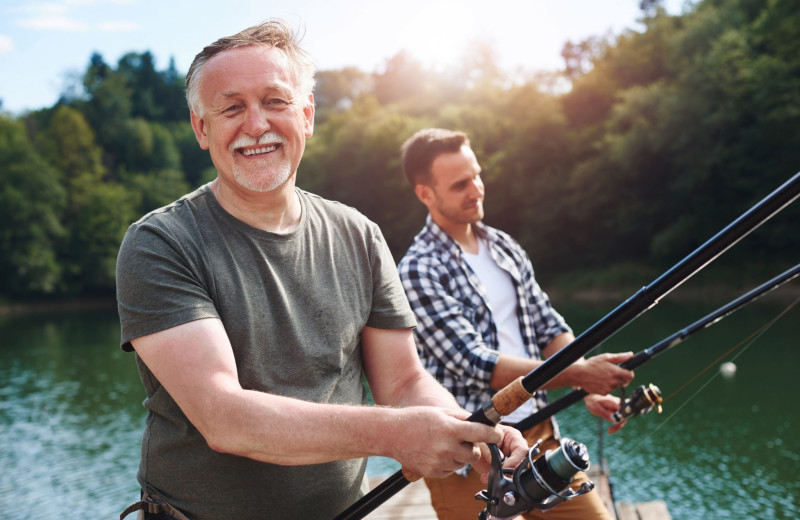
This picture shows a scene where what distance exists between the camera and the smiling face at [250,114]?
6.68ft

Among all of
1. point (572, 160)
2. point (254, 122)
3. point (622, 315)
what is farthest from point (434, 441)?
point (572, 160)

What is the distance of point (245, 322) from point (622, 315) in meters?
0.91

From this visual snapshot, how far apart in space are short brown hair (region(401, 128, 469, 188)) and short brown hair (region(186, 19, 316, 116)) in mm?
1645

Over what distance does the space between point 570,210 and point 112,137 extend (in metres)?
44.5

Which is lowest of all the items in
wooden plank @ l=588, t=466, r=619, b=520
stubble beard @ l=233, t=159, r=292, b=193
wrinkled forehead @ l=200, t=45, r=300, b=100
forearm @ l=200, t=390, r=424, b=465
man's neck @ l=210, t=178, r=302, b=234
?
wooden plank @ l=588, t=466, r=619, b=520

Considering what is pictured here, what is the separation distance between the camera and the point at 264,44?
206cm

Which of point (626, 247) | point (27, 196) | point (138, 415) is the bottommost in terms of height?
point (626, 247)

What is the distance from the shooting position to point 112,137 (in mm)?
65875

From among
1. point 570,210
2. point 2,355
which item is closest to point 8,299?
point 2,355

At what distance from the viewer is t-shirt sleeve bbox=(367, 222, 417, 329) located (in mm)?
2254

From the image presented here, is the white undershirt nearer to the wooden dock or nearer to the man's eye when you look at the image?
the man's eye

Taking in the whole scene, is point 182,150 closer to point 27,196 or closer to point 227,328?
point 27,196

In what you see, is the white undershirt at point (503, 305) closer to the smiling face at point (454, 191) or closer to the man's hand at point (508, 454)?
the smiling face at point (454, 191)

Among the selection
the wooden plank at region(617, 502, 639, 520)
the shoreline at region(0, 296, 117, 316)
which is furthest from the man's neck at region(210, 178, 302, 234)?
the shoreline at region(0, 296, 117, 316)
